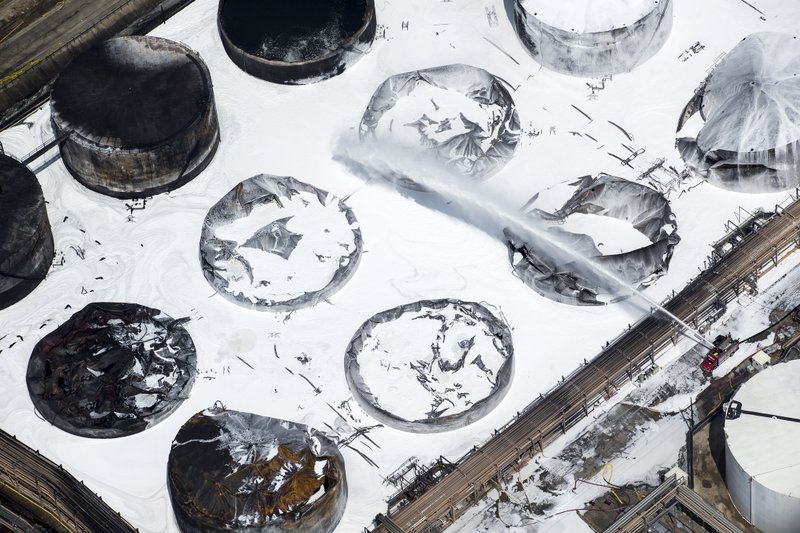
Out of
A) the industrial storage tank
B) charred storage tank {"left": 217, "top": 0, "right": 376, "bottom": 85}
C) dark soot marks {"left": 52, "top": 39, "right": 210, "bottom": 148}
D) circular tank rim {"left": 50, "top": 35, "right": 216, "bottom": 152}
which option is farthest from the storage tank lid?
the industrial storage tank

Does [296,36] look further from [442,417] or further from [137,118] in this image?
[442,417]

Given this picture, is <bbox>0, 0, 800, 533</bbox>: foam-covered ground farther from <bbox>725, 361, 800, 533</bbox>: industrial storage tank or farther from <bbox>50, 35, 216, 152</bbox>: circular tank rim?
<bbox>725, 361, 800, 533</bbox>: industrial storage tank

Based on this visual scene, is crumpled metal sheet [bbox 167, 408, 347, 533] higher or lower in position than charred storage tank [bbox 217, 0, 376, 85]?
lower

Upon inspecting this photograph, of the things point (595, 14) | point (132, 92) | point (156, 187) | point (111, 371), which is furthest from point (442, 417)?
point (132, 92)

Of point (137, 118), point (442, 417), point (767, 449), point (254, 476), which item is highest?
point (767, 449)

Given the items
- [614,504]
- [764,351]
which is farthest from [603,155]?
[614,504]

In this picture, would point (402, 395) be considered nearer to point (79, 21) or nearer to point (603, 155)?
point (603, 155)
